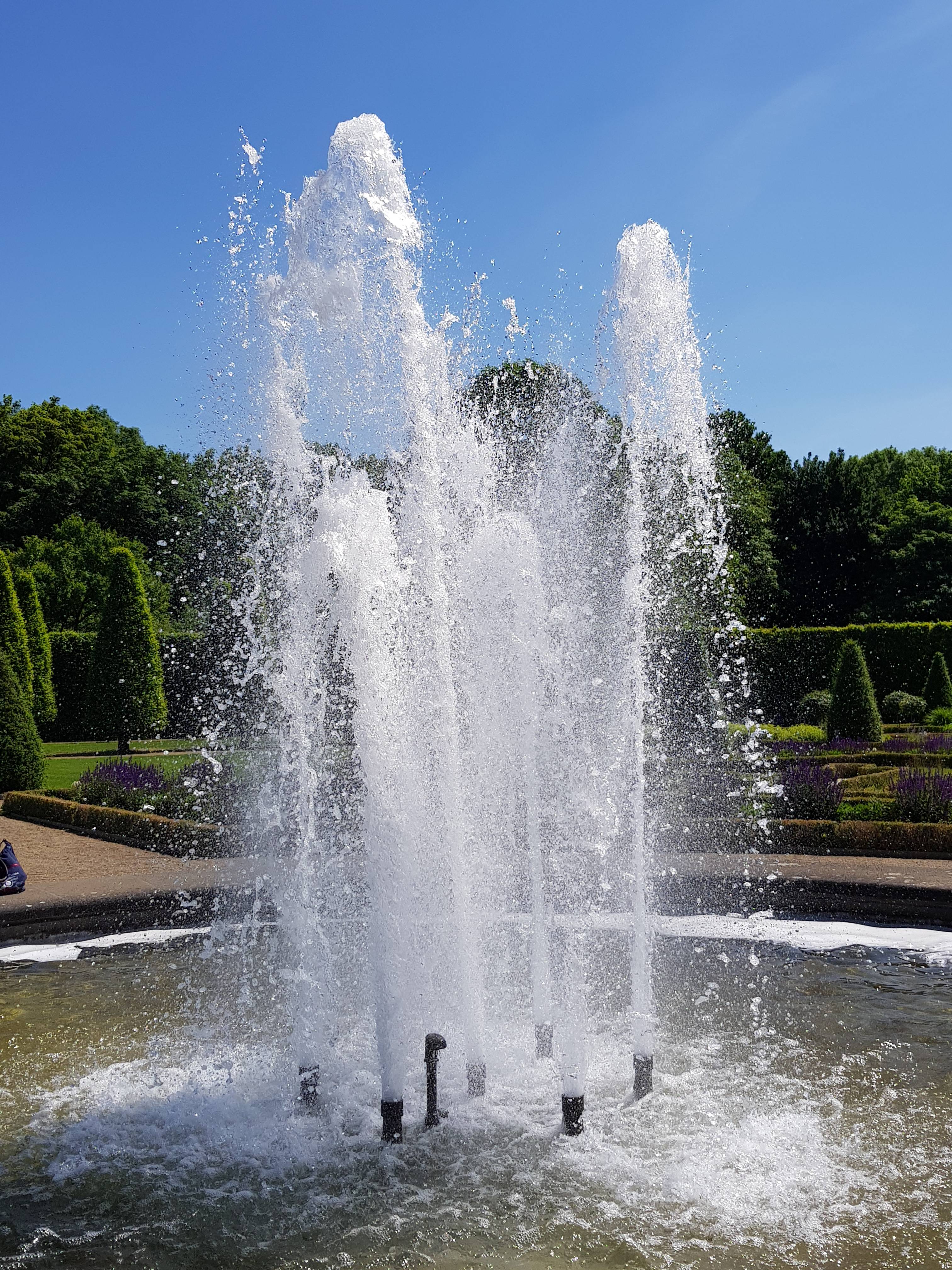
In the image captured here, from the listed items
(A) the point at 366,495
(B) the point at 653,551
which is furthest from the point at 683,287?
(B) the point at 653,551

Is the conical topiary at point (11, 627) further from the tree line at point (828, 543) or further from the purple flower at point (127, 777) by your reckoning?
the tree line at point (828, 543)

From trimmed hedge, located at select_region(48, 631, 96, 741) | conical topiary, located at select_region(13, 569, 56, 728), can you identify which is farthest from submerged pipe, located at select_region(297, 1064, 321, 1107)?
trimmed hedge, located at select_region(48, 631, 96, 741)

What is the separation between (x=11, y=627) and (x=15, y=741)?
136 inches

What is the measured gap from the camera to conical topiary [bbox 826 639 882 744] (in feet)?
66.5

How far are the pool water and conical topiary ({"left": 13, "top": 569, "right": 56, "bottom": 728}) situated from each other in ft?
65.9

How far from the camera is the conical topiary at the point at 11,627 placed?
1947 centimetres

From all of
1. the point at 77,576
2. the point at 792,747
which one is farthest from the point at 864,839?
the point at 77,576

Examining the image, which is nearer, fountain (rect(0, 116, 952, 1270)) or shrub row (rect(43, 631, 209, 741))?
fountain (rect(0, 116, 952, 1270))

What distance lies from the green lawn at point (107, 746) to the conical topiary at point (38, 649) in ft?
3.06

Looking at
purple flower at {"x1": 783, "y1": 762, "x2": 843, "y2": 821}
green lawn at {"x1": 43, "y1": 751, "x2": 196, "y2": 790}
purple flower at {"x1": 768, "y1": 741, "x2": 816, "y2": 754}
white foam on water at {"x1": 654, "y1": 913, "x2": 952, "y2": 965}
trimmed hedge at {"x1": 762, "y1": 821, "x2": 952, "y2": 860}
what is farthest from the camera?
green lawn at {"x1": 43, "y1": 751, "x2": 196, "y2": 790}

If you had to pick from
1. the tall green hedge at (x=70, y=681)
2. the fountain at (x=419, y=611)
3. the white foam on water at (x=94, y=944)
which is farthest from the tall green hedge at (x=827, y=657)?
the white foam on water at (x=94, y=944)

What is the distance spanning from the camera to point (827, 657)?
2725 cm

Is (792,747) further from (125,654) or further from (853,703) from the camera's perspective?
(125,654)

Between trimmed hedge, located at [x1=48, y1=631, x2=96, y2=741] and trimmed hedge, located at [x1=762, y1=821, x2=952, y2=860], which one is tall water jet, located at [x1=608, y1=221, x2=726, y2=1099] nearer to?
trimmed hedge, located at [x1=762, y1=821, x2=952, y2=860]
